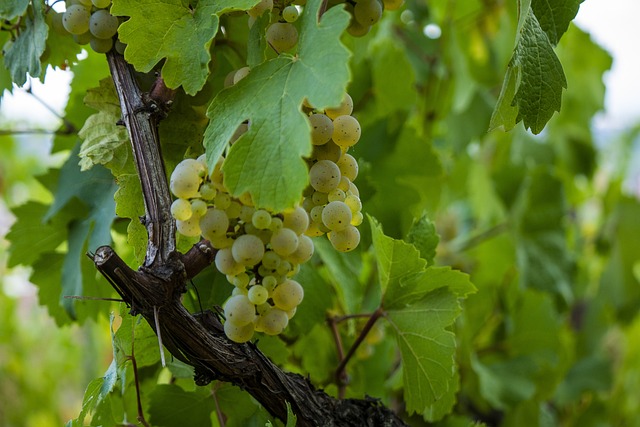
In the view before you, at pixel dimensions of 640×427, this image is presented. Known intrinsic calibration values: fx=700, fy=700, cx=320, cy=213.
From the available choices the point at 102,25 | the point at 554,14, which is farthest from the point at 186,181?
the point at 554,14

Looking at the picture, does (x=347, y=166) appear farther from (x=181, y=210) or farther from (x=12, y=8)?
(x=12, y=8)

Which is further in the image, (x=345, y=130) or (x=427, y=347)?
(x=427, y=347)

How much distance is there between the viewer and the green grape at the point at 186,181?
1.15 ft

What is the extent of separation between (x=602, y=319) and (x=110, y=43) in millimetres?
1086

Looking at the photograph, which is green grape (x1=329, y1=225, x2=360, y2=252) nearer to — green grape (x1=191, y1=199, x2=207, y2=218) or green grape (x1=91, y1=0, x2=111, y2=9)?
green grape (x1=191, y1=199, x2=207, y2=218)

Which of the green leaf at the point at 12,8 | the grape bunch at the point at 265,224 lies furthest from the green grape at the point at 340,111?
the green leaf at the point at 12,8

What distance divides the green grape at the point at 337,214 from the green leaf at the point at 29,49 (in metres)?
0.22

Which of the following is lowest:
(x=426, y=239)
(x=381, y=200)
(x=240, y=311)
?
(x=381, y=200)

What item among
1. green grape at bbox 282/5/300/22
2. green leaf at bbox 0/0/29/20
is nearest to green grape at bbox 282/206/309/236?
green grape at bbox 282/5/300/22

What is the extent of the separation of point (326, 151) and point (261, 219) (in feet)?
0.18

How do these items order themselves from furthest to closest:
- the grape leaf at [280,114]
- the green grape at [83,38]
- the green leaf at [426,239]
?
the green leaf at [426,239]
the green grape at [83,38]
the grape leaf at [280,114]

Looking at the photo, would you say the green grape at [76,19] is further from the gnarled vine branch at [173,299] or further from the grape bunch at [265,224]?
the grape bunch at [265,224]

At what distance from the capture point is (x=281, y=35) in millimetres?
388

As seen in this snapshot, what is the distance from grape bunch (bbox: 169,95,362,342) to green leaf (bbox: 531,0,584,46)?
0.46 ft
